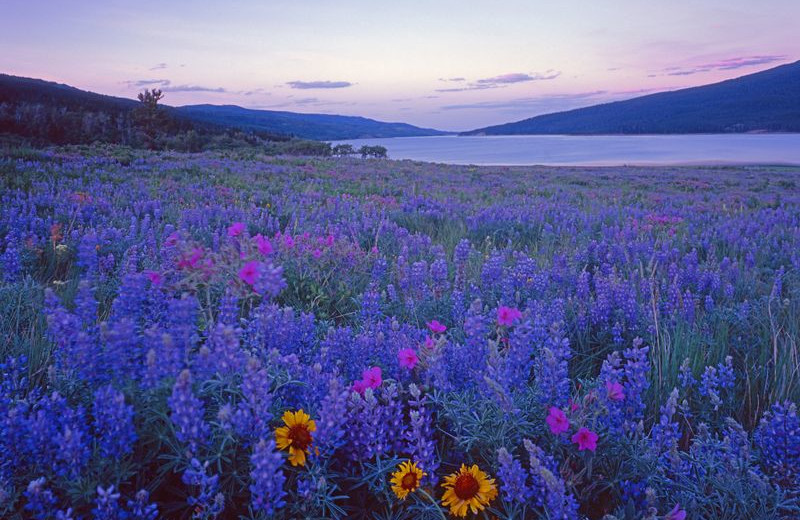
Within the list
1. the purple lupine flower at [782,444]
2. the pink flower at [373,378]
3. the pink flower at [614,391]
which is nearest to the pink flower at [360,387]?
the pink flower at [373,378]

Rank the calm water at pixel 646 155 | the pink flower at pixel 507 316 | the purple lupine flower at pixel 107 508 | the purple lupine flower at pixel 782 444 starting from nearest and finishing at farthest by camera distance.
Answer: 1. the purple lupine flower at pixel 107 508
2. the purple lupine flower at pixel 782 444
3. the pink flower at pixel 507 316
4. the calm water at pixel 646 155

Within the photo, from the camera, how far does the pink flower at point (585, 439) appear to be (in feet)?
5.71

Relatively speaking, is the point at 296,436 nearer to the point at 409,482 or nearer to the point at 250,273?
the point at 409,482

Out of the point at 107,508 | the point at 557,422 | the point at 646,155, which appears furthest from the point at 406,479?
the point at 646,155

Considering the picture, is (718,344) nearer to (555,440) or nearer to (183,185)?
(555,440)

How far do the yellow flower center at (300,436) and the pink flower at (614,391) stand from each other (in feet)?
3.69

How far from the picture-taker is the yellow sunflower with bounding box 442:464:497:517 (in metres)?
1.62

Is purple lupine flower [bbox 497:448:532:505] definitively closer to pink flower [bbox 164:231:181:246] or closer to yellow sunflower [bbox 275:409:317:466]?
yellow sunflower [bbox 275:409:317:466]

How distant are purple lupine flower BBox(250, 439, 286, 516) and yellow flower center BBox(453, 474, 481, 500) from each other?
580mm

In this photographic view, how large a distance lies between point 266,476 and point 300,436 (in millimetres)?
275

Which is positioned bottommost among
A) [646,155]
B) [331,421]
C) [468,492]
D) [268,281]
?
[468,492]

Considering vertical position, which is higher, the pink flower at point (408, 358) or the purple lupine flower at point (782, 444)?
the pink flower at point (408, 358)

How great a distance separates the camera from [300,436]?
5.58 feet

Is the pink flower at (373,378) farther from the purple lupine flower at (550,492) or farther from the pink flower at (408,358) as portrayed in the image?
the purple lupine flower at (550,492)
